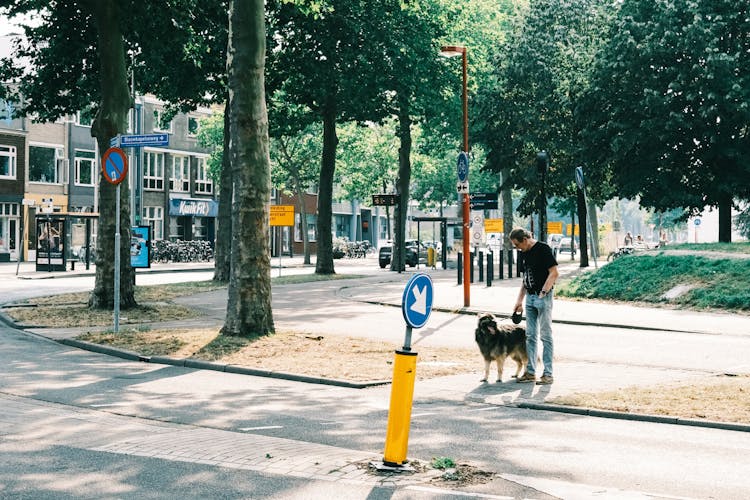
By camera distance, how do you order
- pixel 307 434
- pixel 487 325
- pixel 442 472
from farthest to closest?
1. pixel 487 325
2. pixel 307 434
3. pixel 442 472

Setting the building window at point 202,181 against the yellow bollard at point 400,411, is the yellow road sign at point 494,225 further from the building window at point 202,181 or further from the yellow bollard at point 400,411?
the yellow bollard at point 400,411

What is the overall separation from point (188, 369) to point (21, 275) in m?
27.3

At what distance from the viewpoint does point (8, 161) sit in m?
53.4

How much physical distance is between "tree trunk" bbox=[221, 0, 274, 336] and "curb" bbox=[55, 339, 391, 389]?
68.8 inches

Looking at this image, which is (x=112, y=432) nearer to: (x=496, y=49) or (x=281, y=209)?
(x=281, y=209)

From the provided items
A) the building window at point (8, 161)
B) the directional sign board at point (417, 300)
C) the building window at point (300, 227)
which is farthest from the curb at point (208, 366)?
the building window at point (300, 227)

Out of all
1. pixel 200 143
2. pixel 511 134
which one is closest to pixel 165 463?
pixel 511 134

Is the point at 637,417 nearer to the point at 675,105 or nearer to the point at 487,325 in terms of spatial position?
the point at 487,325

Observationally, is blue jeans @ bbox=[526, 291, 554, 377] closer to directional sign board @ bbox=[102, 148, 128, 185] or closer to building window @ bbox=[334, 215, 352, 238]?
directional sign board @ bbox=[102, 148, 128, 185]

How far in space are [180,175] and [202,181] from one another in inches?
87.2

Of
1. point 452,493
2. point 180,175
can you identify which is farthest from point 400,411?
point 180,175

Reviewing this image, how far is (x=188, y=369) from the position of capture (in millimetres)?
12641

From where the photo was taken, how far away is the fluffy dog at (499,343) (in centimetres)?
1138

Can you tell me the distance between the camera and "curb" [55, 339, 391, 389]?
1132 centimetres
